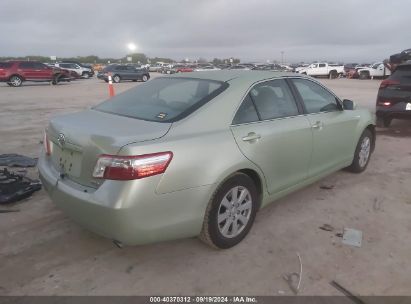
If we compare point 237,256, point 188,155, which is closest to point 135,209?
point 188,155

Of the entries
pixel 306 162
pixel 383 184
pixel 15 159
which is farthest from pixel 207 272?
pixel 15 159

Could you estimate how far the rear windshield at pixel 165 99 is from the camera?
127 inches

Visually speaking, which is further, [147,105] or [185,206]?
[147,105]

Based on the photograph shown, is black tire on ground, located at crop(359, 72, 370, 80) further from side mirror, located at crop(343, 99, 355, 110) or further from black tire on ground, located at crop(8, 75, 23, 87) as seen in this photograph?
side mirror, located at crop(343, 99, 355, 110)

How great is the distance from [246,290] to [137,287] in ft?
2.74

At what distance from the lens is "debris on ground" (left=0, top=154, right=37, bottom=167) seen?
5.68m

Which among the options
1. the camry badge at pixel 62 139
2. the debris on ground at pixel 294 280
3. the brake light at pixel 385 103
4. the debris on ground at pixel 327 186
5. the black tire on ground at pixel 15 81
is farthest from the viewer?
the black tire on ground at pixel 15 81

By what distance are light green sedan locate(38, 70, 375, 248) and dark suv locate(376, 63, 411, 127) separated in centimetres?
453

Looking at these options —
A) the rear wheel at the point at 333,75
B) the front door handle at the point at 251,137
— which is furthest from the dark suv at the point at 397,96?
the rear wheel at the point at 333,75

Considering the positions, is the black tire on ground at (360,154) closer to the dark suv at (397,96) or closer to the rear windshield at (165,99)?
the rear windshield at (165,99)

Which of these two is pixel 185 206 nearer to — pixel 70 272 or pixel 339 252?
pixel 70 272

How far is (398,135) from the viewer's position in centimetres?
831

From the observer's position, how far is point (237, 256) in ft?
10.7

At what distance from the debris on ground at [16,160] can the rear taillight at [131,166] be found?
11.8 feet
